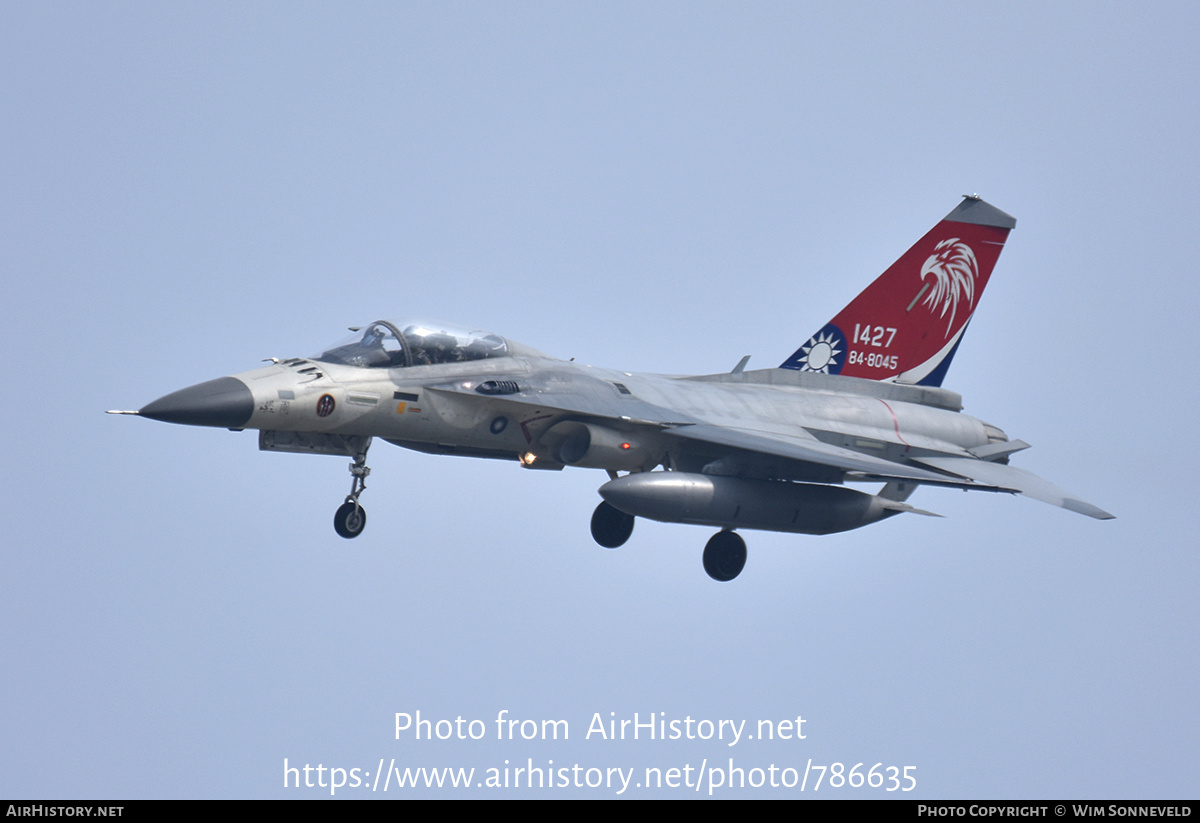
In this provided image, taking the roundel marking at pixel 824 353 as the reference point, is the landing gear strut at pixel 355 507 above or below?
below

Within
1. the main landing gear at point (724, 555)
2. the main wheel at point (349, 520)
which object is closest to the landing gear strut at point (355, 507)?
the main wheel at point (349, 520)

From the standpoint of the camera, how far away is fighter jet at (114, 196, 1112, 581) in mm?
15812

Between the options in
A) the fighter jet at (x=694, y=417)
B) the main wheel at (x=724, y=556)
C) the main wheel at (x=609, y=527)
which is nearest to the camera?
the fighter jet at (x=694, y=417)

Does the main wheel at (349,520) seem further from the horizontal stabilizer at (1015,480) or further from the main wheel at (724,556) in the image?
the horizontal stabilizer at (1015,480)

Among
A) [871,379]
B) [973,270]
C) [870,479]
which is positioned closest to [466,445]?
[870,479]

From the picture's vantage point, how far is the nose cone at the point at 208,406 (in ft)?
48.0

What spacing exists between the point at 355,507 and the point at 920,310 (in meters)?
9.10

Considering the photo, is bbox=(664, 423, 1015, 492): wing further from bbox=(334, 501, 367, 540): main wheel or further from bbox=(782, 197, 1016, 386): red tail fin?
bbox=(334, 501, 367, 540): main wheel

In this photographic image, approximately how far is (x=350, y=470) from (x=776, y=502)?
500cm

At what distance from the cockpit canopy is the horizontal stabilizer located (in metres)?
6.20

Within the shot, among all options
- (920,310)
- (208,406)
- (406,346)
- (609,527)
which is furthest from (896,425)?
(208,406)

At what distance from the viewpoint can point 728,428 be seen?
57.4 feet

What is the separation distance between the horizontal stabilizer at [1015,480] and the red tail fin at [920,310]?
199cm

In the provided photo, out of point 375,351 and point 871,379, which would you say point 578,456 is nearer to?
point 375,351
